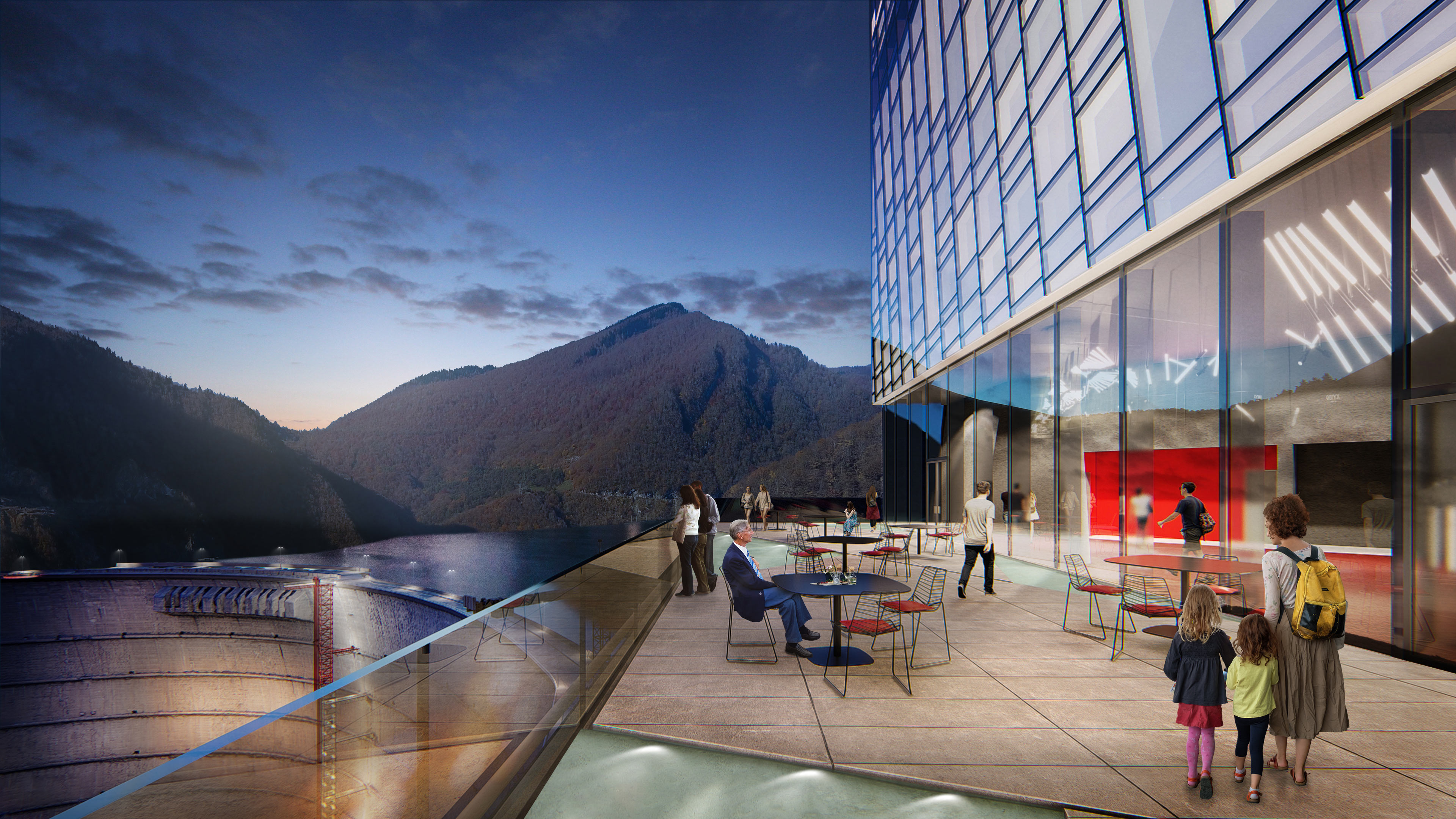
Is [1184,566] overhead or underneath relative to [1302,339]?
underneath

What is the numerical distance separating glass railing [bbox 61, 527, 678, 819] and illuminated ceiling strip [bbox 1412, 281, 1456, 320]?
7.62 m

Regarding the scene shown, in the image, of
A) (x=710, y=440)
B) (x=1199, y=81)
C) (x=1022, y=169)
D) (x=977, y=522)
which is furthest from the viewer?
(x=710, y=440)

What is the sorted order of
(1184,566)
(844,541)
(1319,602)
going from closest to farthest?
(1319,602) < (1184,566) < (844,541)

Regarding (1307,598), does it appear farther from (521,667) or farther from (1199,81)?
(1199,81)

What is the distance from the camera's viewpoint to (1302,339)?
7.09 metres

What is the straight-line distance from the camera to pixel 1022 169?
13375 millimetres

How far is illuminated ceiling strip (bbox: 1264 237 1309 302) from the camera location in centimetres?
714

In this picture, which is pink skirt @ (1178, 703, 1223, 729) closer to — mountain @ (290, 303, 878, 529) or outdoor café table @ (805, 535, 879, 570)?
outdoor café table @ (805, 535, 879, 570)

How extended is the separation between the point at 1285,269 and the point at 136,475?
15624 centimetres

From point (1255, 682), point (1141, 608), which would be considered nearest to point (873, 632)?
point (1255, 682)

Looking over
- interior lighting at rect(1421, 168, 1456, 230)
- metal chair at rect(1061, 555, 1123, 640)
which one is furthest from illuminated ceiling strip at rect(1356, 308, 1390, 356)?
metal chair at rect(1061, 555, 1123, 640)

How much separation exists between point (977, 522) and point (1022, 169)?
7.80m

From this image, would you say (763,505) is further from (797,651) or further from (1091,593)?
(797,651)

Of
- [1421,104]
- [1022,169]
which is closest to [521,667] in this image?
[1421,104]
